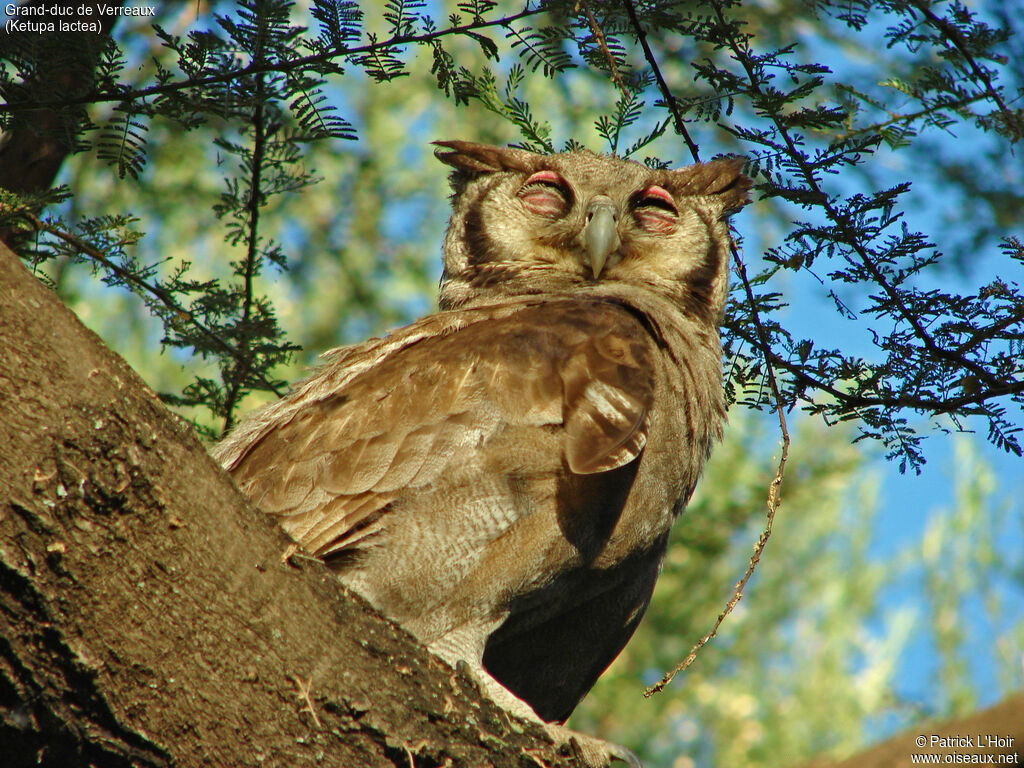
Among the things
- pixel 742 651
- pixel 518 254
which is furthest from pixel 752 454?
pixel 518 254

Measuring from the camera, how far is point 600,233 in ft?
13.8

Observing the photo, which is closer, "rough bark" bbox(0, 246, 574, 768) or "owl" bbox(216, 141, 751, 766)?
"rough bark" bbox(0, 246, 574, 768)

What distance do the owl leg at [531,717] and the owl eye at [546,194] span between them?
2.12 meters

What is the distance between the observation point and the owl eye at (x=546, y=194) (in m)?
4.45

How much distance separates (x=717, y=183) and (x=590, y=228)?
724 mm

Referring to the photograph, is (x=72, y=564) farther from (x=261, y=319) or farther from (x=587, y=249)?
(x=587, y=249)

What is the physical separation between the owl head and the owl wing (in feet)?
2.85

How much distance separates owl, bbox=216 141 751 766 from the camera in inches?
118

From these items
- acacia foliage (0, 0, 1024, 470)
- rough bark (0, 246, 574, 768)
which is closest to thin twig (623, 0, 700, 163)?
acacia foliage (0, 0, 1024, 470)

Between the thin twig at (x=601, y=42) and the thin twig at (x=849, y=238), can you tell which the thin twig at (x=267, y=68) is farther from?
the thin twig at (x=849, y=238)

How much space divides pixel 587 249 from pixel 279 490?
1.81 metres

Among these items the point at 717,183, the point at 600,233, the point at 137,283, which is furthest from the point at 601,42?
the point at 717,183

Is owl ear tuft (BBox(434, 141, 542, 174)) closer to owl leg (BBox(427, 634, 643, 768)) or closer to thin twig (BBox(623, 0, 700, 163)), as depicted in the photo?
thin twig (BBox(623, 0, 700, 163))

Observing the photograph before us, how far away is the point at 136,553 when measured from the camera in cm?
206
